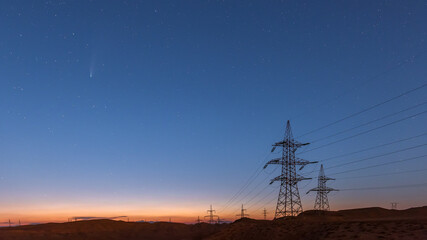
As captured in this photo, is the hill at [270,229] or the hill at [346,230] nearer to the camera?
the hill at [346,230]

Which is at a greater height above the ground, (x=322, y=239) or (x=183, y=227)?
(x=322, y=239)

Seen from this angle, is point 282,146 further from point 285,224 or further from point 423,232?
point 423,232

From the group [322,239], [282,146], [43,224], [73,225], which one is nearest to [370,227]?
[322,239]

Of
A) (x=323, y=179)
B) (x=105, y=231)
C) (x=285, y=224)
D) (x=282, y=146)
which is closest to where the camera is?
(x=285, y=224)

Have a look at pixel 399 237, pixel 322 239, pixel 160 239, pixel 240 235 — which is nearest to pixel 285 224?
pixel 240 235

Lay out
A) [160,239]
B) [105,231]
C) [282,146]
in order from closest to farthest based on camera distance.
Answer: [282,146]
[160,239]
[105,231]

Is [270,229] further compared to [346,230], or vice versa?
[270,229]

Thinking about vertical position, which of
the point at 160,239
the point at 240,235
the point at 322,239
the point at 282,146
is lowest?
the point at 160,239

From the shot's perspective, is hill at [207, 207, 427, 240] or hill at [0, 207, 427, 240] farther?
hill at [0, 207, 427, 240]

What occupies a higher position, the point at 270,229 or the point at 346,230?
the point at 346,230

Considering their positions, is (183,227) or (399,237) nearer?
(399,237)
